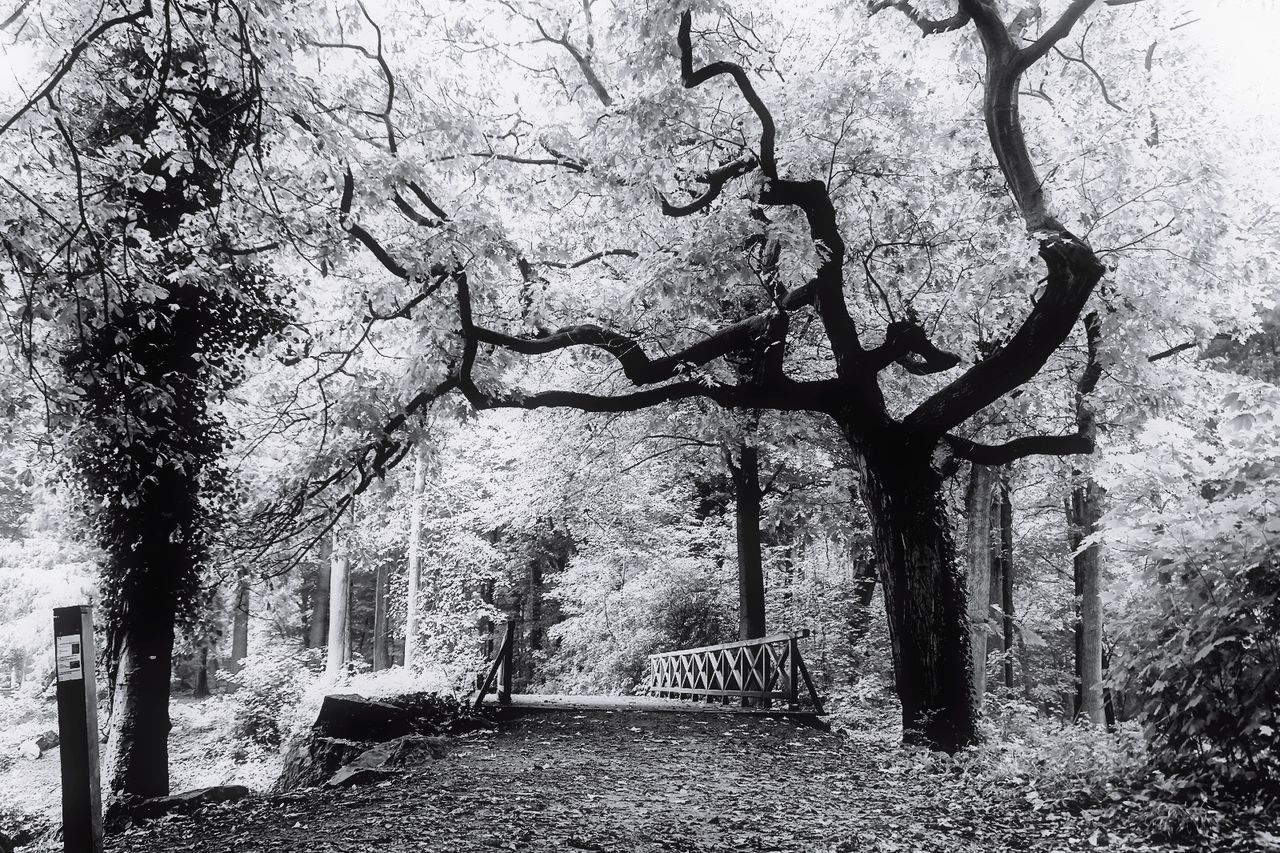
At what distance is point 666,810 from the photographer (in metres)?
5.43

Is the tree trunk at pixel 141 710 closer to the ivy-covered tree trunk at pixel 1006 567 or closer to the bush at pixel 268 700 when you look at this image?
the bush at pixel 268 700

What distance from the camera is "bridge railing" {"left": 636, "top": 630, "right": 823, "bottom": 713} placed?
10453mm

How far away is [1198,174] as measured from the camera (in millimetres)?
7441

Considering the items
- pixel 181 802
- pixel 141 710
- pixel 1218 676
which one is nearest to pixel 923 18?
pixel 1218 676

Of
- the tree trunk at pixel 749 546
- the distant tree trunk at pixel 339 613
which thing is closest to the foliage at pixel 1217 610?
the tree trunk at pixel 749 546

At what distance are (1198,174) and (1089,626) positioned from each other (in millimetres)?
8902

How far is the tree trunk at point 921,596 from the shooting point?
736 centimetres

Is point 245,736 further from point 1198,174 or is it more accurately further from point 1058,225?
point 1198,174

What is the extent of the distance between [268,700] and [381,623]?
1541cm

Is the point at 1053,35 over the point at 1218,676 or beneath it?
over

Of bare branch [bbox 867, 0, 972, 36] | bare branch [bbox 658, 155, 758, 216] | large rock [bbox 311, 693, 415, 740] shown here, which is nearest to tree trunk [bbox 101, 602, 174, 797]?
large rock [bbox 311, 693, 415, 740]

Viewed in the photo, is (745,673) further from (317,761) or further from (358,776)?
(358,776)

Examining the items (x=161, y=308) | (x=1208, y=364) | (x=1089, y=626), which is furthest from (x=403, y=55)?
(x=1089, y=626)

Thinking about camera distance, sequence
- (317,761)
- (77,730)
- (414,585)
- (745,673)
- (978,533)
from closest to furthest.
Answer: (77,730)
(317,761)
(745,673)
(978,533)
(414,585)
